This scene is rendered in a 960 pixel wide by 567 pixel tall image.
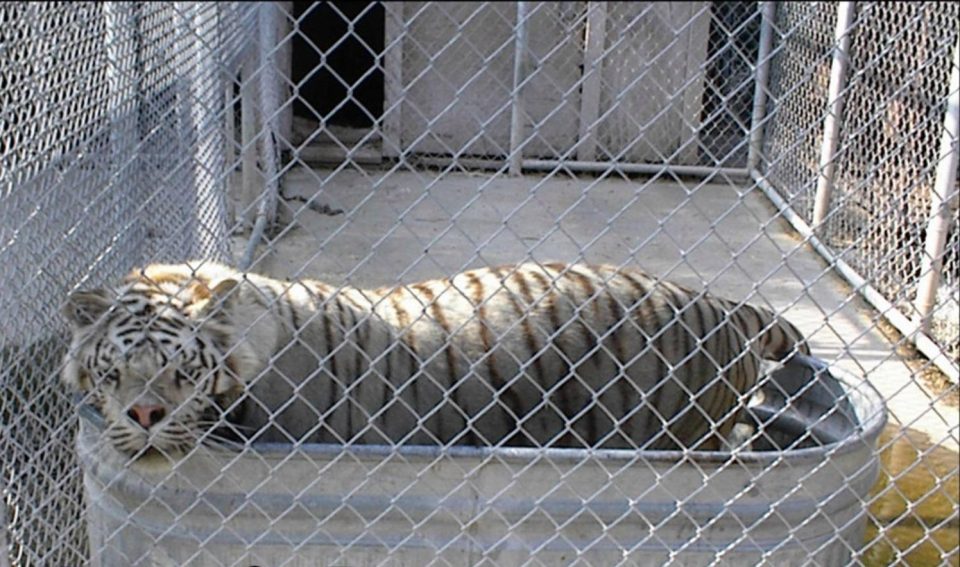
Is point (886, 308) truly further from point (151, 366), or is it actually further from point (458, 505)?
point (151, 366)

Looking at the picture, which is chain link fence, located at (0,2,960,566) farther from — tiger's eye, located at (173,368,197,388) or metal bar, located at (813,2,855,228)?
tiger's eye, located at (173,368,197,388)

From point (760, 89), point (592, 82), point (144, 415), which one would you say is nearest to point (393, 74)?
point (592, 82)

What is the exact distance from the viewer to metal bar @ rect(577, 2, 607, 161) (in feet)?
24.6

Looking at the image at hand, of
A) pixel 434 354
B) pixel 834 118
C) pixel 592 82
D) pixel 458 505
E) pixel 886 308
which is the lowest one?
pixel 886 308

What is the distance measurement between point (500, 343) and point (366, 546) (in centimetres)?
65

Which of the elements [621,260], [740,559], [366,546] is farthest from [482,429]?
[621,260]

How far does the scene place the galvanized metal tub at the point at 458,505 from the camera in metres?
2.30

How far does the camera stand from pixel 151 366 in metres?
2.39

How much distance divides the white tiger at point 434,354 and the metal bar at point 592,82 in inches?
180

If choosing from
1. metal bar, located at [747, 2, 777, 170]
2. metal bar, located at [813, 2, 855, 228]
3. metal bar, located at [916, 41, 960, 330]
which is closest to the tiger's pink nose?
metal bar, located at [916, 41, 960, 330]

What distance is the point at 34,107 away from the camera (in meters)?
2.68

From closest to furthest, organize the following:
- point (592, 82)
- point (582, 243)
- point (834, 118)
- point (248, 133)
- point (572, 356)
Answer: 1. point (572, 356)
2. point (248, 133)
3. point (834, 118)
4. point (582, 243)
5. point (592, 82)

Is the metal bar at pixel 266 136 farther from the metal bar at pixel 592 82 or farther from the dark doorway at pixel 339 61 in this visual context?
the dark doorway at pixel 339 61

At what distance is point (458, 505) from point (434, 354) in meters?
0.43
